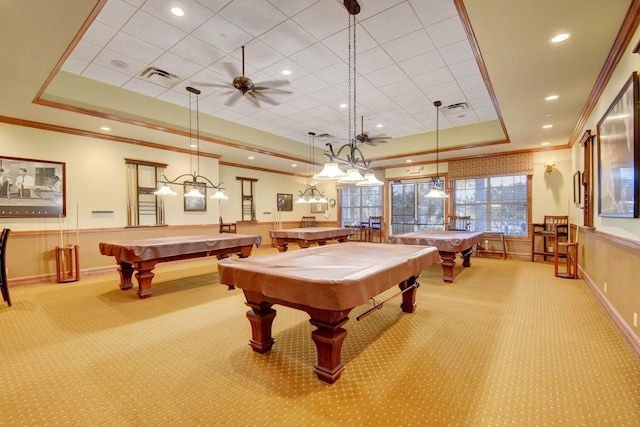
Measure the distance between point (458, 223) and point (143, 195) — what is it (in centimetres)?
825

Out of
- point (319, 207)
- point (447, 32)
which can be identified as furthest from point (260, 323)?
point (319, 207)

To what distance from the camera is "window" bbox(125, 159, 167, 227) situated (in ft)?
20.4

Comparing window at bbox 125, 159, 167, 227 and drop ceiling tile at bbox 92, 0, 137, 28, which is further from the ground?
drop ceiling tile at bbox 92, 0, 137, 28

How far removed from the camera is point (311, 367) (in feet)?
7.44

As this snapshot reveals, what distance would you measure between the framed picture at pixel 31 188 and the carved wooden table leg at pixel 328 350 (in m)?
5.89

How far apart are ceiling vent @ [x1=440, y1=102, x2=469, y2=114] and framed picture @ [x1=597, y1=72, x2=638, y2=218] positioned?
7.70ft

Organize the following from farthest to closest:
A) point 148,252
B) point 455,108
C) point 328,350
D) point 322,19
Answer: point 455,108 < point 148,252 < point 322,19 < point 328,350

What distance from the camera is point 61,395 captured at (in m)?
1.94

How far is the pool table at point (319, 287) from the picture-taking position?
1860 millimetres

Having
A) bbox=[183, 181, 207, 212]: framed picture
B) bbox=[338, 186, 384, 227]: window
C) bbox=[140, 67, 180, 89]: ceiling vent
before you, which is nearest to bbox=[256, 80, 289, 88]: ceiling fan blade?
bbox=[140, 67, 180, 89]: ceiling vent

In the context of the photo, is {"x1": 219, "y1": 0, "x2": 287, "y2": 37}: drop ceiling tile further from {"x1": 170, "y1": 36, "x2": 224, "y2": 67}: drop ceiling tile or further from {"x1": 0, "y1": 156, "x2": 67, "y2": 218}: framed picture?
{"x1": 0, "y1": 156, "x2": 67, "y2": 218}: framed picture

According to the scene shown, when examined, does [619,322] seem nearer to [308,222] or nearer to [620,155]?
[620,155]

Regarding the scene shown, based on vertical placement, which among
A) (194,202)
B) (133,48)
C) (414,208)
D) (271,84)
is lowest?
(414,208)

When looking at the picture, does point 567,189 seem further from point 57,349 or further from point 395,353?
point 57,349
